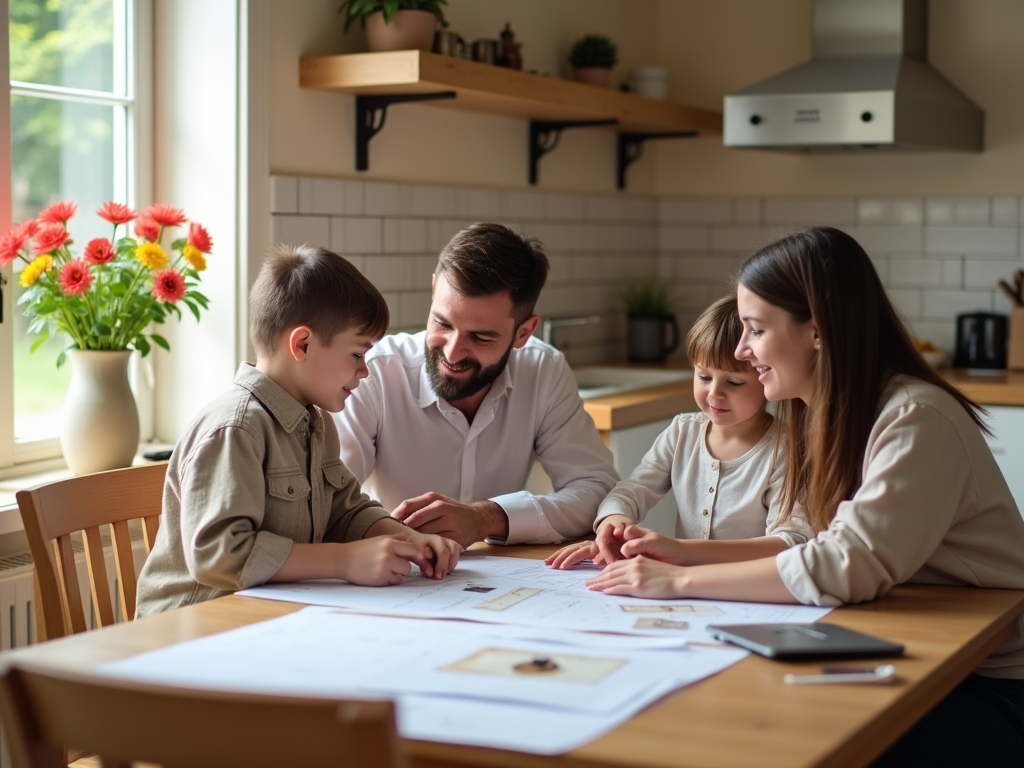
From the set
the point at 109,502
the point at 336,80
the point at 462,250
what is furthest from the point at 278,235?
the point at 109,502

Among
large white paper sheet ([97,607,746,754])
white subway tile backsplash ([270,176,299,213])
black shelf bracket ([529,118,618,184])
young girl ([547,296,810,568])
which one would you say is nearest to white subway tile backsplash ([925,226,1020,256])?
black shelf bracket ([529,118,618,184])

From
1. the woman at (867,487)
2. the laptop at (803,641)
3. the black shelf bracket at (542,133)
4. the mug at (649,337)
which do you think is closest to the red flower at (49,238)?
the woman at (867,487)

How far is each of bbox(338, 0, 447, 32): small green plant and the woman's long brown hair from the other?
1.60 meters

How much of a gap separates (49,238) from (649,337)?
245cm

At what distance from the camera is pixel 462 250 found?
7.52ft

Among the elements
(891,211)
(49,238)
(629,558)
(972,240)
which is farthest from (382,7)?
(972,240)

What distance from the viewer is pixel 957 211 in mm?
4328

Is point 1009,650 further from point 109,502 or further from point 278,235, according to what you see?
point 278,235

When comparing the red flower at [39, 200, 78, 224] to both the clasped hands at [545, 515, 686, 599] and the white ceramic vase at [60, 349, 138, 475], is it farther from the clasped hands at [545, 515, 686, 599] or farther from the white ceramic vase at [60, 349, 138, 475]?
the clasped hands at [545, 515, 686, 599]

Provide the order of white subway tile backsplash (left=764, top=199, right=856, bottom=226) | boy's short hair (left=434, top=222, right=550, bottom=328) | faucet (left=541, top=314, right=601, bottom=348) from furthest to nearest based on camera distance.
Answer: white subway tile backsplash (left=764, top=199, right=856, bottom=226)
faucet (left=541, top=314, right=601, bottom=348)
boy's short hair (left=434, top=222, right=550, bottom=328)

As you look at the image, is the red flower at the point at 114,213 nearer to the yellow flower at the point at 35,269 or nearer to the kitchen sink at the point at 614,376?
the yellow flower at the point at 35,269

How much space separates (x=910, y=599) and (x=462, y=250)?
0.99m

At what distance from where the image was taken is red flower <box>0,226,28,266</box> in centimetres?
249

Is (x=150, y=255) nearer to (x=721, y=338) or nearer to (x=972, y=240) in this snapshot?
(x=721, y=338)
